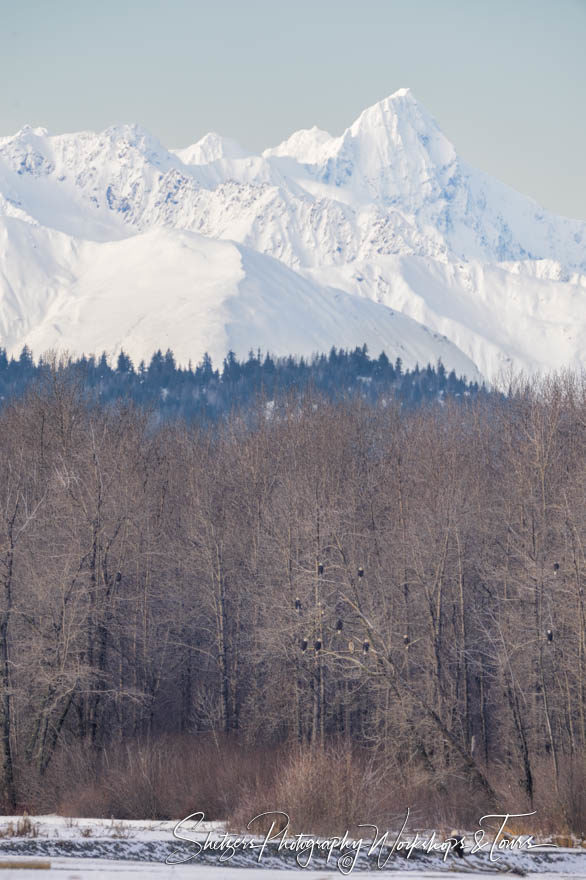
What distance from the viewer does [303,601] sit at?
4106 cm

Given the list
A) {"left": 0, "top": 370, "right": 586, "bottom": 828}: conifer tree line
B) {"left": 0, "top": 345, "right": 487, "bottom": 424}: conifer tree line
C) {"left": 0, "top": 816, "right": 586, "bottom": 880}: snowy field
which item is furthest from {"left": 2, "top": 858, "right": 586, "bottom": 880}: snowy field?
{"left": 0, "top": 345, "right": 487, "bottom": 424}: conifer tree line

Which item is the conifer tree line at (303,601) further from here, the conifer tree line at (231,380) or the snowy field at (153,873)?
the conifer tree line at (231,380)

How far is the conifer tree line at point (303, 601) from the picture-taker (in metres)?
31.5

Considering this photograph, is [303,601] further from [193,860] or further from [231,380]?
[231,380]

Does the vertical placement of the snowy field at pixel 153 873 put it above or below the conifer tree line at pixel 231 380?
below

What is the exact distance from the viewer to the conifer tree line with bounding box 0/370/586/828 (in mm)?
31500

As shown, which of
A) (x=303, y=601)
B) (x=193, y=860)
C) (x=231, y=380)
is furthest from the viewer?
(x=231, y=380)

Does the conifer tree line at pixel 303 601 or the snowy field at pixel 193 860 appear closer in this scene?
the snowy field at pixel 193 860

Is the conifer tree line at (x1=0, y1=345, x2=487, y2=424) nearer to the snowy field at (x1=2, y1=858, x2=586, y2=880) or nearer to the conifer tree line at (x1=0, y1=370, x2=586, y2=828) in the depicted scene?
the conifer tree line at (x1=0, y1=370, x2=586, y2=828)

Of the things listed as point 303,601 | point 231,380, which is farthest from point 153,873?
point 231,380

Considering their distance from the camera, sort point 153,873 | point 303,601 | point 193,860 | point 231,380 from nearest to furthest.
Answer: point 153,873
point 193,860
point 303,601
point 231,380

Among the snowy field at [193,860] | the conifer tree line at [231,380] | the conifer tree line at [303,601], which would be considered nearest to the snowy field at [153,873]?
the snowy field at [193,860]

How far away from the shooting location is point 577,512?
4044cm

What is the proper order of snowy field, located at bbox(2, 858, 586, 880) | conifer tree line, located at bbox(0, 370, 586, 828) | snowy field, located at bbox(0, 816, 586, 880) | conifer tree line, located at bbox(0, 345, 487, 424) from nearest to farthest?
snowy field, located at bbox(2, 858, 586, 880) → snowy field, located at bbox(0, 816, 586, 880) → conifer tree line, located at bbox(0, 370, 586, 828) → conifer tree line, located at bbox(0, 345, 487, 424)
